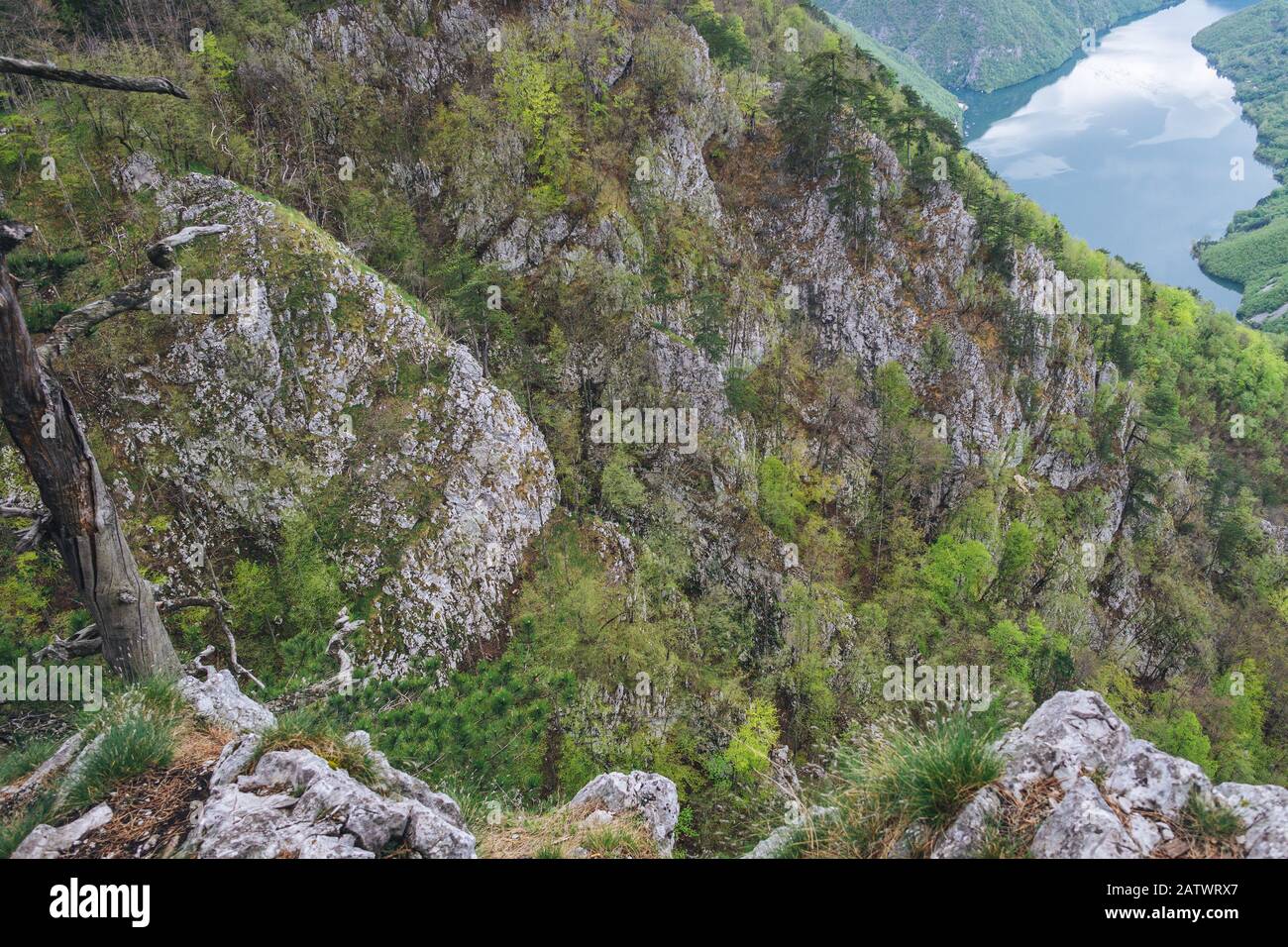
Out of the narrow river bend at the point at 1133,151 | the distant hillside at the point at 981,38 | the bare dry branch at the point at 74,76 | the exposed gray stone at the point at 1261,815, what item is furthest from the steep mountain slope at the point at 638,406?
the distant hillside at the point at 981,38

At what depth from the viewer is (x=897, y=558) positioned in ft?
122

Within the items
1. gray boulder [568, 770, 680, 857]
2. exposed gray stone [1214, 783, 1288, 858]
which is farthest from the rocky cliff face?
exposed gray stone [1214, 783, 1288, 858]

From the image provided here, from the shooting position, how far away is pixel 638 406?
1253 inches

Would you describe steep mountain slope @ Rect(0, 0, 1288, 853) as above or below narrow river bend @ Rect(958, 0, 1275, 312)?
below

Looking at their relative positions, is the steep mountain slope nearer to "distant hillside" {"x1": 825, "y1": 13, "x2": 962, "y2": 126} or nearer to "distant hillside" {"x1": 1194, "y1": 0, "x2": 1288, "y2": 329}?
"distant hillside" {"x1": 1194, "y1": 0, "x2": 1288, "y2": 329}

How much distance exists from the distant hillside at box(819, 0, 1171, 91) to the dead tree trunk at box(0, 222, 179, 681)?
212 m

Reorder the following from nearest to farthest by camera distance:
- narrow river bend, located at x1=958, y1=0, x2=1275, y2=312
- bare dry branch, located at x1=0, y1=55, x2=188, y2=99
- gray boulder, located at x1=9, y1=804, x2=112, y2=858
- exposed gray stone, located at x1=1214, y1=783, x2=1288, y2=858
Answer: exposed gray stone, located at x1=1214, y1=783, x2=1288, y2=858 → gray boulder, located at x1=9, y1=804, x2=112, y2=858 → bare dry branch, located at x1=0, y1=55, x2=188, y2=99 → narrow river bend, located at x1=958, y1=0, x2=1275, y2=312

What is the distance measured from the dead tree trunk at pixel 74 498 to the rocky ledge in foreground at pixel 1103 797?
8222mm

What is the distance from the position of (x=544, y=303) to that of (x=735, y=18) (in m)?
29.5

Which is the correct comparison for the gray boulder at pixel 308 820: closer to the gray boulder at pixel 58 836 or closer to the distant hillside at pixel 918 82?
the gray boulder at pixel 58 836

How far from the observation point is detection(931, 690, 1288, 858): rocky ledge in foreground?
162 inches

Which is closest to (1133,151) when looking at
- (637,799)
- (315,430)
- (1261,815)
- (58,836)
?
(315,430)
